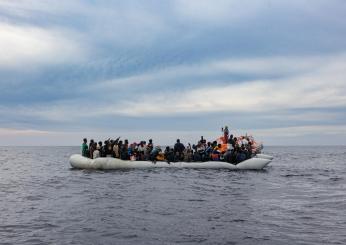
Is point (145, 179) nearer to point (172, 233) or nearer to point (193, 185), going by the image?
point (193, 185)

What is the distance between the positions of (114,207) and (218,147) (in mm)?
16720

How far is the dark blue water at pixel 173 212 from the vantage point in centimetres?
1014

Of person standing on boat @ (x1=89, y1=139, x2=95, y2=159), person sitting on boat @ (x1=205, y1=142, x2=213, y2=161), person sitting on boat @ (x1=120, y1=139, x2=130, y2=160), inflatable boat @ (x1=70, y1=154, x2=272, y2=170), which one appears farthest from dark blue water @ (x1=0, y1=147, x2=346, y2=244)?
person sitting on boat @ (x1=205, y1=142, x2=213, y2=161)

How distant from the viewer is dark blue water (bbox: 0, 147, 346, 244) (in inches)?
399

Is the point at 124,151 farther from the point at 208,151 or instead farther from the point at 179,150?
the point at 208,151

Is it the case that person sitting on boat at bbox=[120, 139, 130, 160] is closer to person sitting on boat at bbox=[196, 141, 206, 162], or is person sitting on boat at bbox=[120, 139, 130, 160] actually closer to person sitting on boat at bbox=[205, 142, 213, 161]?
person sitting on boat at bbox=[196, 141, 206, 162]

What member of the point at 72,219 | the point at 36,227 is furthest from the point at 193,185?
the point at 36,227

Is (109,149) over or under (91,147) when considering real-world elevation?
under

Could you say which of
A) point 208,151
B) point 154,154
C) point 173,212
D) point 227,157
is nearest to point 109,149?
point 154,154

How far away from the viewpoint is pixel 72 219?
1228cm

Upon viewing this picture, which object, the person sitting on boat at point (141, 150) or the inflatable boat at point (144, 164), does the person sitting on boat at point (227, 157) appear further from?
the person sitting on boat at point (141, 150)

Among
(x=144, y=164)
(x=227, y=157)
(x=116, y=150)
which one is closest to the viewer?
(x=144, y=164)

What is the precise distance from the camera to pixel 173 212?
13266 mm

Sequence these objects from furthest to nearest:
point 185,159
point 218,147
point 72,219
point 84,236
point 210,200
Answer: point 218,147, point 185,159, point 210,200, point 72,219, point 84,236
